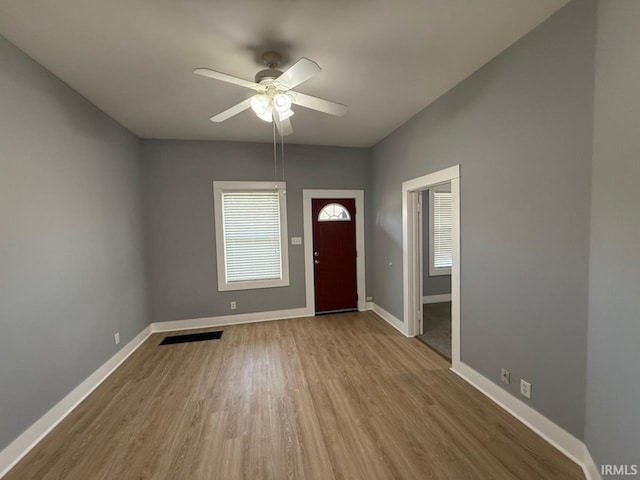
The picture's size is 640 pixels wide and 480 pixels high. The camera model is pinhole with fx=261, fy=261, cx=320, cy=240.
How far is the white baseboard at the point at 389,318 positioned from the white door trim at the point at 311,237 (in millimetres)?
233

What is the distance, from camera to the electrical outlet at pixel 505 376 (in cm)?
208

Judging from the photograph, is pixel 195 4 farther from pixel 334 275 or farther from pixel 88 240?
pixel 334 275

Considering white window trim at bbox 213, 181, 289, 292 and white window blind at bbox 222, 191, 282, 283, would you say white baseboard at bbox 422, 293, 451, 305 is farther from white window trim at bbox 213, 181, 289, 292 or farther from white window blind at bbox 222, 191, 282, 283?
white window blind at bbox 222, 191, 282, 283

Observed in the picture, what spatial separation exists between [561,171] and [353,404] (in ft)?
7.48

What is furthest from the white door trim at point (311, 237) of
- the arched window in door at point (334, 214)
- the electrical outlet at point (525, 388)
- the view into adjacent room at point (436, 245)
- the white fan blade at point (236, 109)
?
the electrical outlet at point (525, 388)

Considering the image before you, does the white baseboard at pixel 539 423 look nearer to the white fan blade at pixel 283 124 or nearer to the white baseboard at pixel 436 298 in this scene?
the white baseboard at pixel 436 298

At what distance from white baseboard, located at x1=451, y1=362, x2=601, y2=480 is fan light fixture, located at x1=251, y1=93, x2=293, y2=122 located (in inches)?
112

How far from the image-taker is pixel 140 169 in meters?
3.76

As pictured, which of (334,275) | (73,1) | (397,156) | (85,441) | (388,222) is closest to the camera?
(73,1)

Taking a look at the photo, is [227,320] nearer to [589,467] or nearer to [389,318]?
[389,318]

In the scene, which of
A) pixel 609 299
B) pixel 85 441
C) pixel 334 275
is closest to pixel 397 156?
pixel 334 275

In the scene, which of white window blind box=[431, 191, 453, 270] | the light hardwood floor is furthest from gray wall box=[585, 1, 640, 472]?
white window blind box=[431, 191, 453, 270]

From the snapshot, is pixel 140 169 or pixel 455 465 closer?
pixel 455 465

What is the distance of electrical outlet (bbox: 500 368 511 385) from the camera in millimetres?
2076
